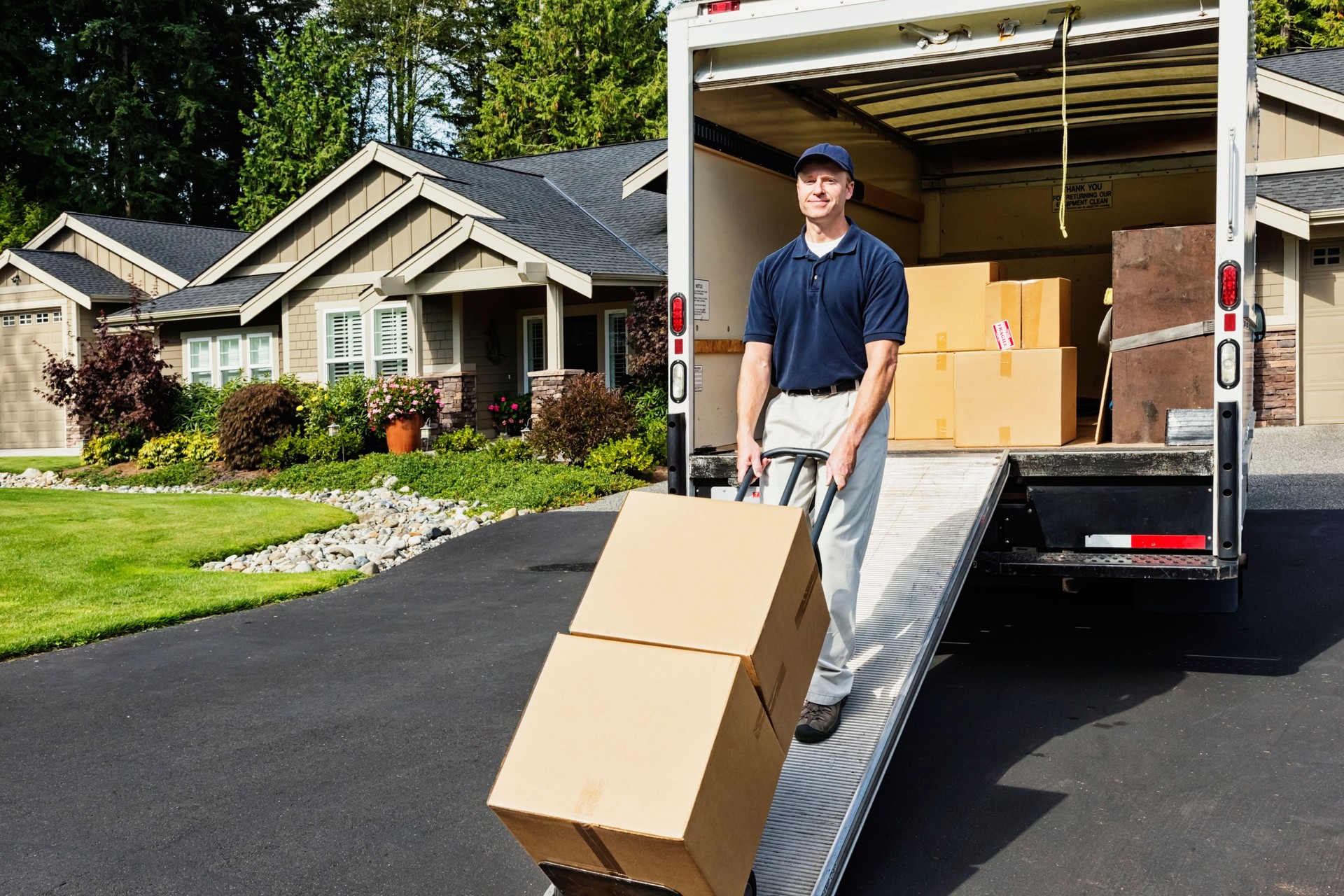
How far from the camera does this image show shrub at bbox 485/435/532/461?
15.5m

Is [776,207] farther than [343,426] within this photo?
No

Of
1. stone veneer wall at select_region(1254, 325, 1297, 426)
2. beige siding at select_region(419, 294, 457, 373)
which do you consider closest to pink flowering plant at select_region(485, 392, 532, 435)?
beige siding at select_region(419, 294, 457, 373)

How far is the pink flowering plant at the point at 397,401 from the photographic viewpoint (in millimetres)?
16938

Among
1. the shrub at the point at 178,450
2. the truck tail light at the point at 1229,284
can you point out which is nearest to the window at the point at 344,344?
the shrub at the point at 178,450

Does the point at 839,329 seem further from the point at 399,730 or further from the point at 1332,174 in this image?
the point at 1332,174

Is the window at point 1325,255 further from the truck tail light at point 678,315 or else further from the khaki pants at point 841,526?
the khaki pants at point 841,526

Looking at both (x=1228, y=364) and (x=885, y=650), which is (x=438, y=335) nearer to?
(x=1228, y=364)

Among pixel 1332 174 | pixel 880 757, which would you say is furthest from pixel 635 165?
pixel 880 757

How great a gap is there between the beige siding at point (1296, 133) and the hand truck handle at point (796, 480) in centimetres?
1606

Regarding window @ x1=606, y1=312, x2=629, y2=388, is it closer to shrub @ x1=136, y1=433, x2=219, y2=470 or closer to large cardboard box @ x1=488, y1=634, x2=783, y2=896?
shrub @ x1=136, y1=433, x2=219, y2=470

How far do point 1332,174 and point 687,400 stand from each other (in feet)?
48.2

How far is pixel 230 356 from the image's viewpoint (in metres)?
22.5

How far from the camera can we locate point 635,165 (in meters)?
22.5

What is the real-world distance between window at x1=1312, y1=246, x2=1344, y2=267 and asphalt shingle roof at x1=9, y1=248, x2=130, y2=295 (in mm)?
21077
